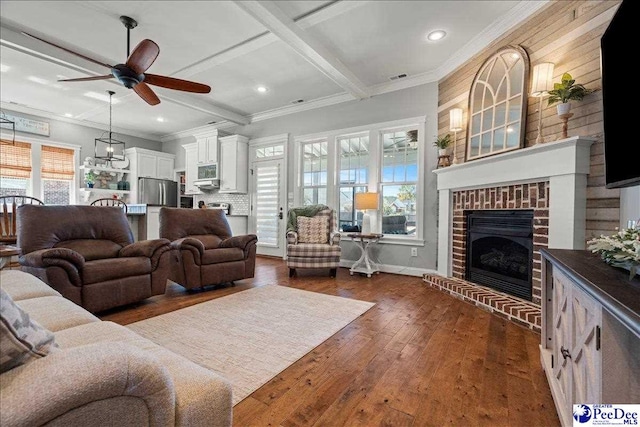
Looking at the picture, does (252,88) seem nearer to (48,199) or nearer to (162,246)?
(162,246)

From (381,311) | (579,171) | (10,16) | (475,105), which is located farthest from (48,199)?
Answer: (579,171)

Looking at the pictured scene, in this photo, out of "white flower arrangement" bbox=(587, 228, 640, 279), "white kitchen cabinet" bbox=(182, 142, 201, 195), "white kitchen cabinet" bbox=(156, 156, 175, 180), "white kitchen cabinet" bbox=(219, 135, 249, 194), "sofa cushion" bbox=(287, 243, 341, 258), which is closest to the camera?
"white flower arrangement" bbox=(587, 228, 640, 279)

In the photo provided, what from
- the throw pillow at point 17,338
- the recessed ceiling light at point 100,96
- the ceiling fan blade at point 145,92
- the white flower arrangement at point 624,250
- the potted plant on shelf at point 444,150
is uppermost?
the recessed ceiling light at point 100,96

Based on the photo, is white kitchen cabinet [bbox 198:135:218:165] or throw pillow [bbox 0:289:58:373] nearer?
throw pillow [bbox 0:289:58:373]

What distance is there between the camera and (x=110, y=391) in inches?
24.5

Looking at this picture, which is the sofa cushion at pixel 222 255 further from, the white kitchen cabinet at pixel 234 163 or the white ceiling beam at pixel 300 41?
the white kitchen cabinet at pixel 234 163

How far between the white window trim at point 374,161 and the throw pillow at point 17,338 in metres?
4.28

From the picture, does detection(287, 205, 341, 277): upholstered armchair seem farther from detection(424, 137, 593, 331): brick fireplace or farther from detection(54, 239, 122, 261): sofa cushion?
detection(54, 239, 122, 261): sofa cushion

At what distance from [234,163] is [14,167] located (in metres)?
4.13

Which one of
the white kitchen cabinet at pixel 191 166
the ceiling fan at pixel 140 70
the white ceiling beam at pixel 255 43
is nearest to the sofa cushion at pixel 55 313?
the ceiling fan at pixel 140 70

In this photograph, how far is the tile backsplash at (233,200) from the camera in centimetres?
641

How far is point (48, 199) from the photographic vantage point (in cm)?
607

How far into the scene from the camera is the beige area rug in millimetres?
1786

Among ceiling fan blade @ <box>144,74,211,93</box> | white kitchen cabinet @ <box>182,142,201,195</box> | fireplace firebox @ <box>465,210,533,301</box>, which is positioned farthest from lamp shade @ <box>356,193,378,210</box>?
white kitchen cabinet @ <box>182,142,201,195</box>
